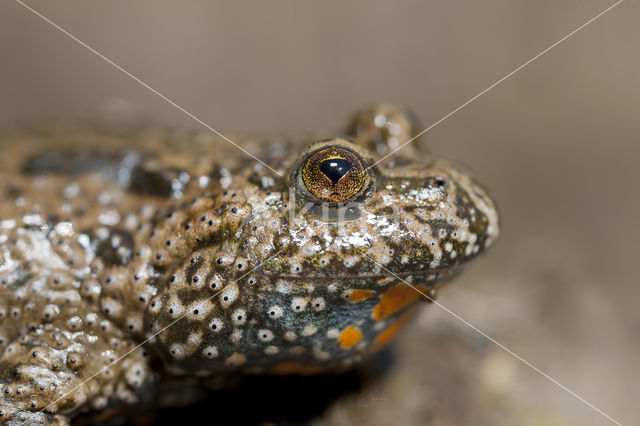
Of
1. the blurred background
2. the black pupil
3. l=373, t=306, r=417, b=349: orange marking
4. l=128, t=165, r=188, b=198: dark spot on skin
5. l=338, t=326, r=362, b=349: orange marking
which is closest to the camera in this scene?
the black pupil

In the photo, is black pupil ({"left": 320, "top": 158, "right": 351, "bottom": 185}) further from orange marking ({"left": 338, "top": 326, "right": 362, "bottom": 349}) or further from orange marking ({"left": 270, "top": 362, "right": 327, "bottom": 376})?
orange marking ({"left": 270, "top": 362, "right": 327, "bottom": 376})

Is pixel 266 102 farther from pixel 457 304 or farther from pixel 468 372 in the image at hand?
pixel 468 372

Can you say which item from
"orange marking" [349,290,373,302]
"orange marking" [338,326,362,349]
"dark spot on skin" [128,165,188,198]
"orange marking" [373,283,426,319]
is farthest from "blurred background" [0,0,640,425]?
"dark spot on skin" [128,165,188,198]

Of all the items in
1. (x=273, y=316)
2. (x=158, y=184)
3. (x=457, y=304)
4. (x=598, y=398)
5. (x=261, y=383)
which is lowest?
(x=598, y=398)

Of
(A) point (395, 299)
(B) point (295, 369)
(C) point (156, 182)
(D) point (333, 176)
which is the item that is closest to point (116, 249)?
(C) point (156, 182)

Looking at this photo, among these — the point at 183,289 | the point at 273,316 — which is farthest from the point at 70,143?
the point at 273,316

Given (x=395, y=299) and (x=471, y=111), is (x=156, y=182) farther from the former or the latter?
(x=471, y=111)

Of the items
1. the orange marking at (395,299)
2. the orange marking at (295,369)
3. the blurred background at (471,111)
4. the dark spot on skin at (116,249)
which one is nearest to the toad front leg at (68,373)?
the dark spot on skin at (116,249)

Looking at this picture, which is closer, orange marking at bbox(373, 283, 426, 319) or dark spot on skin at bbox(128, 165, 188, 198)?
orange marking at bbox(373, 283, 426, 319)
